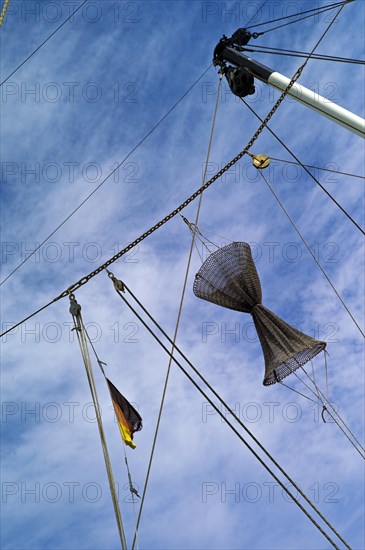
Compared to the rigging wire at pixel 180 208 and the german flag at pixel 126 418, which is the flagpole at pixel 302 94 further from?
the german flag at pixel 126 418

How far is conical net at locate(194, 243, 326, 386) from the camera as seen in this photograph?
10.3m

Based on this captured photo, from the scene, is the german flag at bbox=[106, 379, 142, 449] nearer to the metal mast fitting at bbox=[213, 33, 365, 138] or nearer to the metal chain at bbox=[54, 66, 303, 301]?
the metal chain at bbox=[54, 66, 303, 301]

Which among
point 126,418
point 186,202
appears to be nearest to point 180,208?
point 186,202

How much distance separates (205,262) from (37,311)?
355 centimetres

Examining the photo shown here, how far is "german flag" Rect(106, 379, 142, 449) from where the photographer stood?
25.2 feet

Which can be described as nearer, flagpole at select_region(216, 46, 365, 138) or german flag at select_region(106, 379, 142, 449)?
german flag at select_region(106, 379, 142, 449)

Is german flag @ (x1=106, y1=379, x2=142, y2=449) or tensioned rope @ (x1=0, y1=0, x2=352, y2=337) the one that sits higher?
tensioned rope @ (x1=0, y1=0, x2=352, y2=337)

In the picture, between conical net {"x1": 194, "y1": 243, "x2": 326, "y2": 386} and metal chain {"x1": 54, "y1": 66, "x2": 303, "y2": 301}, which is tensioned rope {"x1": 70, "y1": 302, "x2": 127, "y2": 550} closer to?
metal chain {"x1": 54, "y1": 66, "x2": 303, "y2": 301}

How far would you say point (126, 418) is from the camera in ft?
25.4

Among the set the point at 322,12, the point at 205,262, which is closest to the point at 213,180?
the point at 205,262

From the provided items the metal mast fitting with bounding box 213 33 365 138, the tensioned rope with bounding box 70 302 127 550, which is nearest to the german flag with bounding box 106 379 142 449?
the tensioned rope with bounding box 70 302 127 550

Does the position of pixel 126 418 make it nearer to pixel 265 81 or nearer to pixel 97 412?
pixel 97 412

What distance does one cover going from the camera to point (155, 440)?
7402 mm

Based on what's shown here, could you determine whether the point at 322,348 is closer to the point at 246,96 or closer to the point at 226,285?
the point at 226,285
